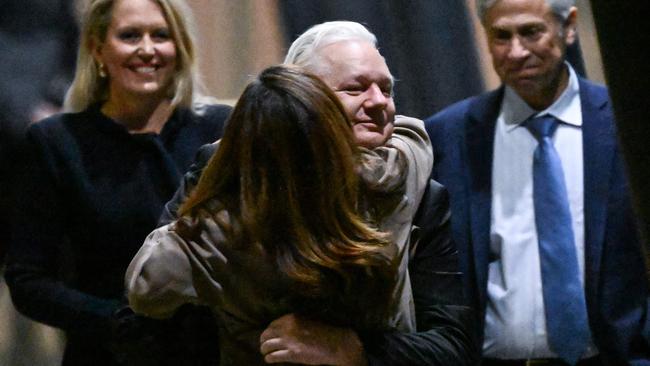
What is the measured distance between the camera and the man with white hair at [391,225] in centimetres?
149

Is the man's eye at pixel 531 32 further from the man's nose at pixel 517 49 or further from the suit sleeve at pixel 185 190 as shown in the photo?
the suit sleeve at pixel 185 190

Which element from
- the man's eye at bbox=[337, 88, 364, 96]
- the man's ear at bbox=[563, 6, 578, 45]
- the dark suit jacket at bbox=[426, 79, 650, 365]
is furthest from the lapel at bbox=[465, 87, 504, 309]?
the man's eye at bbox=[337, 88, 364, 96]

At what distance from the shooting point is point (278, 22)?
3.33m

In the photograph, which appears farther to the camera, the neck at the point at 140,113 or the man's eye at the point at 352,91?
the neck at the point at 140,113

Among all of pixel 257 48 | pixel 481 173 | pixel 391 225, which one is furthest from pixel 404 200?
pixel 257 48

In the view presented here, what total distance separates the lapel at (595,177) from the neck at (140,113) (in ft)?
3.09

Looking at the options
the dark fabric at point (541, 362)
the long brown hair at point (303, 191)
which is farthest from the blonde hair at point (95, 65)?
the long brown hair at point (303, 191)

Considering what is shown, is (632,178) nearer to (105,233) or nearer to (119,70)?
(105,233)

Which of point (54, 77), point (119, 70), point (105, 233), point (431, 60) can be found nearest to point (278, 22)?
point (431, 60)

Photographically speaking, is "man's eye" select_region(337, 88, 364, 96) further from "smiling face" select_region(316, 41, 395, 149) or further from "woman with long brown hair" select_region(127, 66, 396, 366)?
"woman with long brown hair" select_region(127, 66, 396, 366)

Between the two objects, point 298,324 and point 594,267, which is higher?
point 298,324

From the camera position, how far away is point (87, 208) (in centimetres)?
229

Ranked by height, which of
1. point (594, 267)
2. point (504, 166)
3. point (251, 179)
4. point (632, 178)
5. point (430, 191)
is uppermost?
point (632, 178)

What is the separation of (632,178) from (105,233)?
193 cm
